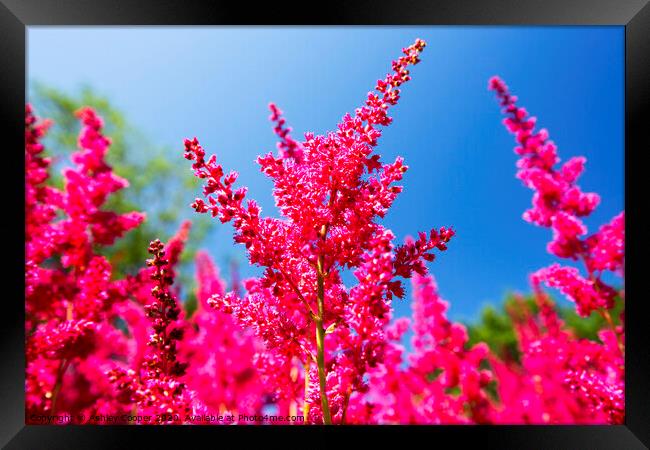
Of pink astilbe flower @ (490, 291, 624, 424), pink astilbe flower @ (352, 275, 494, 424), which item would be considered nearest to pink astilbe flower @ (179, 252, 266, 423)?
pink astilbe flower @ (352, 275, 494, 424)

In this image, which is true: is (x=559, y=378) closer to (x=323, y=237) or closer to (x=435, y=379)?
(x=435, y=379)

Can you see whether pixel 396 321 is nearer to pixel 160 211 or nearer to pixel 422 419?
pixel 422 419

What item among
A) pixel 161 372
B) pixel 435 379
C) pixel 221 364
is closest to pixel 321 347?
pixel 161 372

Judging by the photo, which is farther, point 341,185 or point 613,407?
point 613,407

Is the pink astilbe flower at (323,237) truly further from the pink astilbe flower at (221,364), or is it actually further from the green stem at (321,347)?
the pink astilbe flower at (221,364)

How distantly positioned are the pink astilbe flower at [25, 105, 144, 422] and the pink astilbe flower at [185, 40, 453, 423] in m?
0.82

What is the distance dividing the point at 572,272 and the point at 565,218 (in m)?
0.25

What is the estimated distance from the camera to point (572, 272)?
2162 mm

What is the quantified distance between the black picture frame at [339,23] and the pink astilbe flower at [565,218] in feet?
1.15

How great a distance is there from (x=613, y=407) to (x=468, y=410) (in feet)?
2.17

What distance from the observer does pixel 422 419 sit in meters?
2.29
